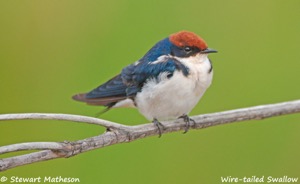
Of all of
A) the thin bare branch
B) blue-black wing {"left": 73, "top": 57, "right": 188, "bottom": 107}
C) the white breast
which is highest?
blue-black wing {"left": 73, "top": 57, "right": 188, "bottom": 107}

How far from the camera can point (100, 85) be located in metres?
1.86

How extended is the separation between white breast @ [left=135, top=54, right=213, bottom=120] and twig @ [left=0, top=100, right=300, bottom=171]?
0.09 metres

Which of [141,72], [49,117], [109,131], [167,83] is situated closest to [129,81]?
[141,72]

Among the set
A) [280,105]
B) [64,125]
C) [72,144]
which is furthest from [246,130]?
[72,144]

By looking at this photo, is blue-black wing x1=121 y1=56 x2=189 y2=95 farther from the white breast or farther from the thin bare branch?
the thin bare branch

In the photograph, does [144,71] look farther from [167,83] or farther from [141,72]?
[167,83]

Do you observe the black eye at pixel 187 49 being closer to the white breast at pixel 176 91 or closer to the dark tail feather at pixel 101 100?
the white breast at pixel 176 91

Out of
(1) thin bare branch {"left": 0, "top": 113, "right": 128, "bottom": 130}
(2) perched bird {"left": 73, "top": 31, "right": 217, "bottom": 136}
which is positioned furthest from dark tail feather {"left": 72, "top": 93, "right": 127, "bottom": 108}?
(1) thin bare branch {"left": 0, "top": 113, "right": 128, "bottom": 130}

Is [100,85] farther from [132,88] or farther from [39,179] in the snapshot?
[39,179]

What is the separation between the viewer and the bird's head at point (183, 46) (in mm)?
1729

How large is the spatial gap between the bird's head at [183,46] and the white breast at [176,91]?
0.05 ft

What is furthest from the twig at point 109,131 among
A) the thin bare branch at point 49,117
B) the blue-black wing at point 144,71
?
the blue-black wing at point 144,71

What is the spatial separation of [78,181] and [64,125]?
23 centimetres

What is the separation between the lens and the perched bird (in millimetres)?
1724
